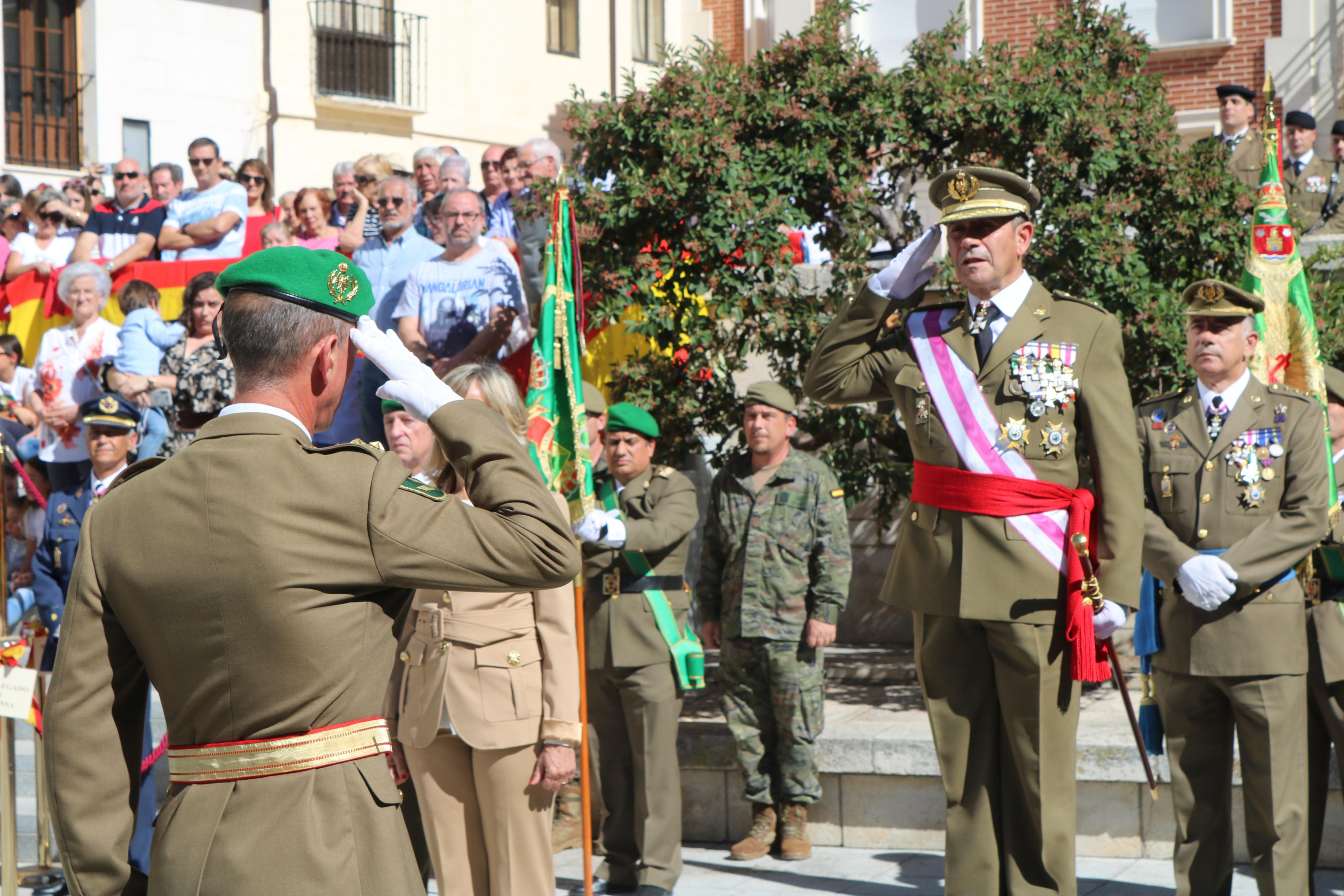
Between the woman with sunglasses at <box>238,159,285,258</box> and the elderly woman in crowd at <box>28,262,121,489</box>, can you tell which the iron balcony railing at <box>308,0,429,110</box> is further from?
the elderly woman in crowd at <box>28,262,121,489</box>

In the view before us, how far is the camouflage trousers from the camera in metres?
5.89

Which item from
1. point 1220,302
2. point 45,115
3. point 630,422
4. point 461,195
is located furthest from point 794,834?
point 45,115

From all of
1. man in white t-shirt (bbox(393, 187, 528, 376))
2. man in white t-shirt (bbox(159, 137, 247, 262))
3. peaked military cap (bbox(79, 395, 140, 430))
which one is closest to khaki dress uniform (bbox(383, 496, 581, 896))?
peaked military cap (bbox(79, 395, 140, 430))

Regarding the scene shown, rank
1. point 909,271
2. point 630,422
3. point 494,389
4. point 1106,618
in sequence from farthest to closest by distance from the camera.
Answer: point 630,422, point 494,389, point 909,271, point 1106,618

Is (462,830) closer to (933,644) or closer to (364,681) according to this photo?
(933,644)

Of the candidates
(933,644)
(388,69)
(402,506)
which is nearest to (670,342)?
(933,644)

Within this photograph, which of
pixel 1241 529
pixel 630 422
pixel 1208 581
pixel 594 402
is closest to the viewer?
pixel 1208 581

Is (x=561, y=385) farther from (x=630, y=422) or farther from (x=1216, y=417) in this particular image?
(x=1216, y=417)

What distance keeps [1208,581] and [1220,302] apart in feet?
3.12

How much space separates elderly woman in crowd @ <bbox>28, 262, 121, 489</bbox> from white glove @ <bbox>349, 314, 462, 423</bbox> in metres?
6.61

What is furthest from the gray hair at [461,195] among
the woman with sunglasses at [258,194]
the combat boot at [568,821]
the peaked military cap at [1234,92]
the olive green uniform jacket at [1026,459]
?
the peaked military cap at [1234,92]

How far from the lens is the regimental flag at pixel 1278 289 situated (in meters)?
5.41

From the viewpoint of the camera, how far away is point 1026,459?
3967mm

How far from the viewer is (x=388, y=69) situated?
22.8m
